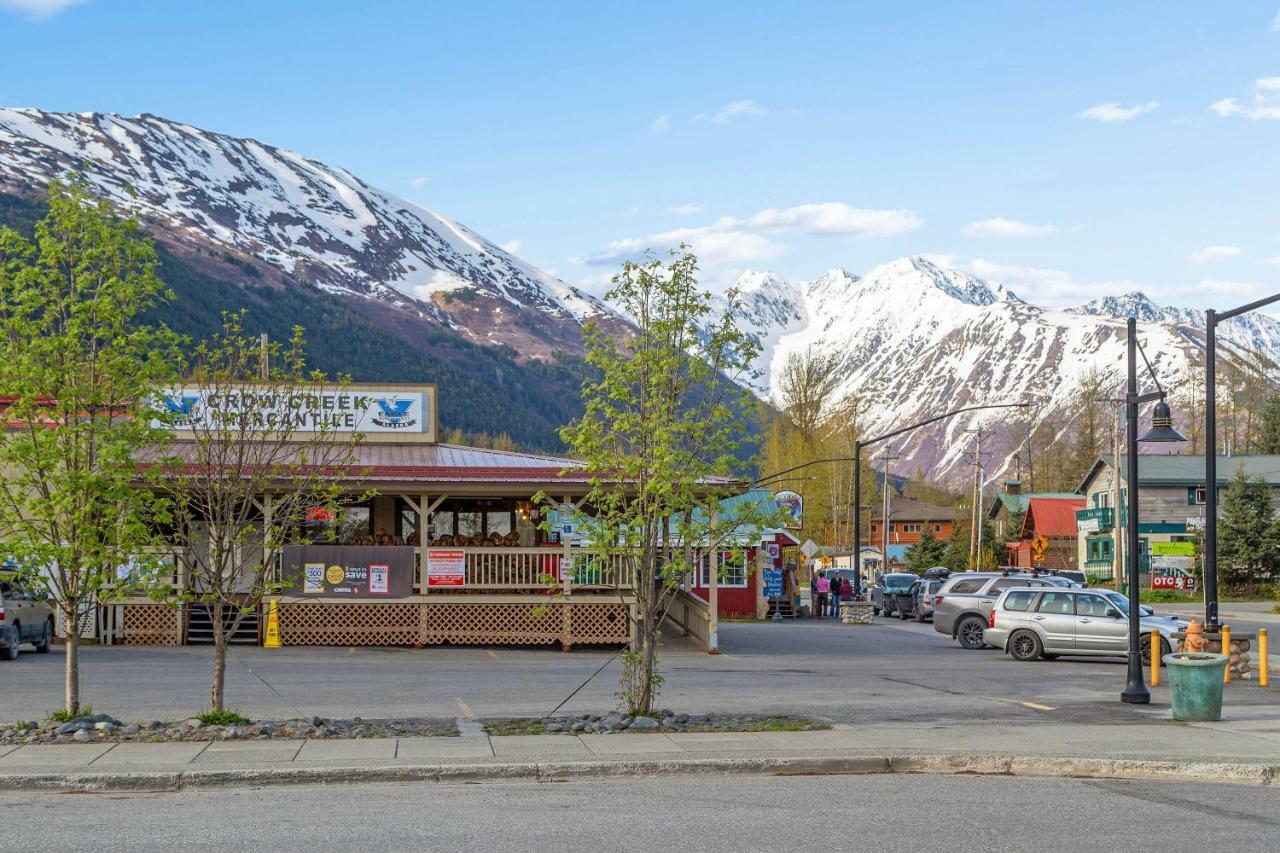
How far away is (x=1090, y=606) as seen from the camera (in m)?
27.4

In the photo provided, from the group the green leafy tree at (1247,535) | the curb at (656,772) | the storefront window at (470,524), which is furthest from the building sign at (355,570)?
the green leafy tree at (1247,535)

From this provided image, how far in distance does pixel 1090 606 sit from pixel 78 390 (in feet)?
65.1

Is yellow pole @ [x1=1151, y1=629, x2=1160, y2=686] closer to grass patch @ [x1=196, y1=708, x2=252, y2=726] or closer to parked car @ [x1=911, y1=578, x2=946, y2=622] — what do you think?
grass patch @ [x1=196, y1=708, x2=252, y2=726]

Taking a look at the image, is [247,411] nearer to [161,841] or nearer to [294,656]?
[161,841]

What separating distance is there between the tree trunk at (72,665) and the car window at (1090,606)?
62.1ft

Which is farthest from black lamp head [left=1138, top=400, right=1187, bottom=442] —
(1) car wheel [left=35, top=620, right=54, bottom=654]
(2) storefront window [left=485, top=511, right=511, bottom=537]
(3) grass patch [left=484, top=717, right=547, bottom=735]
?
(1) car wheel [left=35, top=620, right=54, bottom=654]

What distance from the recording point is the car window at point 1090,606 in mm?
27250

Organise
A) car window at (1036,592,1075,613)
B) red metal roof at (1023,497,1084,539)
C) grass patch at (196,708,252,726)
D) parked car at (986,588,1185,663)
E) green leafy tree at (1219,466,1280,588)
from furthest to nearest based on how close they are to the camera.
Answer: red metal roof at (1023,497,1084,539), green leafy tree at (1219,466,1280,588), car window at (1036,592,1075,613), parked car at (986,588,1185,663), grass patch at (196,708,252,726)

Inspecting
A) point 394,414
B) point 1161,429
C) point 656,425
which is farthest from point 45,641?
point 1161,429

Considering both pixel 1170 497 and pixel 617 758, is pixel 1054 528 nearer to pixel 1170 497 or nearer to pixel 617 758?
pixel 1170 497

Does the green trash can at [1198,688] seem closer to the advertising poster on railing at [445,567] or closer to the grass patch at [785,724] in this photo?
the grass patch at [785,724]

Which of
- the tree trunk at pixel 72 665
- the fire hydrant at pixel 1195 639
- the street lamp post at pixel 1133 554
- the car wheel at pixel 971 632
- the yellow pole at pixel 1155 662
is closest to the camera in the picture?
the tree trunk at pixel 72 665

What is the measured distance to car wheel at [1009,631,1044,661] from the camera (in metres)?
27.5

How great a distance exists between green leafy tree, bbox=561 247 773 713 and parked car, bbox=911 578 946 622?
30310mm
